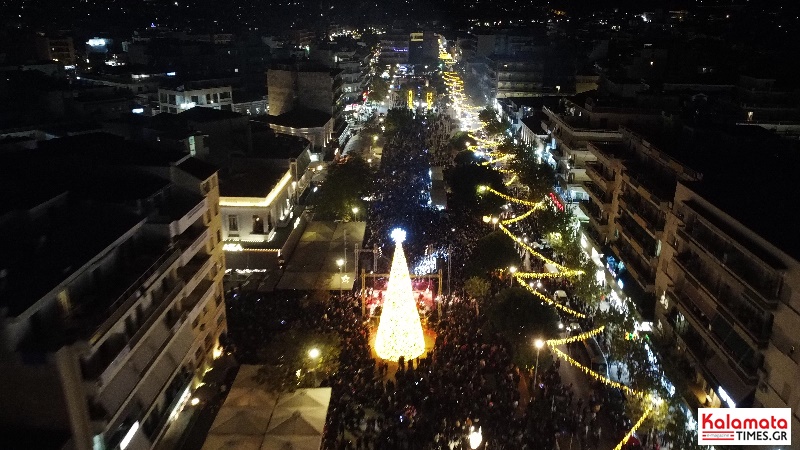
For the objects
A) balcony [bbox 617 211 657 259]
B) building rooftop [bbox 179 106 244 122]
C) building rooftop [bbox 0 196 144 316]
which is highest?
building rooftop [bbox 179 106 244 122]

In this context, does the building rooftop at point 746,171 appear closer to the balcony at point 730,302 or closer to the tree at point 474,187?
the balcony at point 730,302

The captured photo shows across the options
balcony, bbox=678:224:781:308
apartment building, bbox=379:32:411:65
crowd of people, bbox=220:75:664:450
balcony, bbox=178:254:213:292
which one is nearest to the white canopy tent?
crowd of people, bbox=220:75:664:450

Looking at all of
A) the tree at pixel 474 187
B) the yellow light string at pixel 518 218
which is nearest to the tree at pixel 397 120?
the tree at pixel 474 187

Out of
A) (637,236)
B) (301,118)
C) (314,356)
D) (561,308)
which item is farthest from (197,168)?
(301,118)

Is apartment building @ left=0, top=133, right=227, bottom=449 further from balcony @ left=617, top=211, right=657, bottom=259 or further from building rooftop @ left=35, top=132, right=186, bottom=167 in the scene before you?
balcony @ left=617, top=211, right=657, bottom=259

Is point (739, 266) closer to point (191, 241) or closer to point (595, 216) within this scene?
point (595, 216)

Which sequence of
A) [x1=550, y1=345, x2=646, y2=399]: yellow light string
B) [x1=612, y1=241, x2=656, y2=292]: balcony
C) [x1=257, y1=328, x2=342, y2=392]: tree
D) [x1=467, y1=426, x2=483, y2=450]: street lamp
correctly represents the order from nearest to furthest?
[x1=467, y1=426, x2=483, y2=450]: street lamp
[x1=257, y1=328, x2=342, y2=392]: tree
[x1=550, y1=345, x2=646, y2=399]: yellow light string
[x1=612, y1=241, x2=656, y2=292]: balcony
